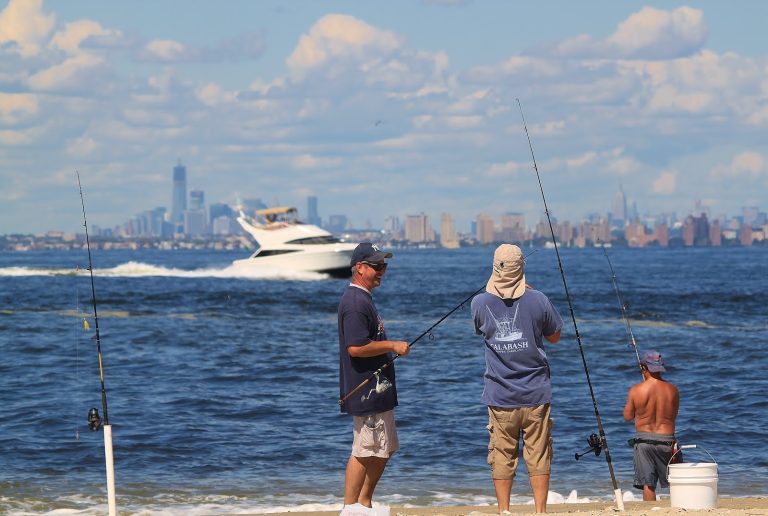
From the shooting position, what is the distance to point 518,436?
24.5 ft

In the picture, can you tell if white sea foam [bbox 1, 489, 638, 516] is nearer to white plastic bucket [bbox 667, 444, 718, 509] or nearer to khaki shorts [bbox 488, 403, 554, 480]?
white plastic bucket [bbox 667, 444, 718, 509]

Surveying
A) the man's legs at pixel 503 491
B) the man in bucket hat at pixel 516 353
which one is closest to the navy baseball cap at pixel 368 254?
the man in bucket hat at pixel 516 353

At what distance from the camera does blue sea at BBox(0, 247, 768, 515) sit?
38.3ft

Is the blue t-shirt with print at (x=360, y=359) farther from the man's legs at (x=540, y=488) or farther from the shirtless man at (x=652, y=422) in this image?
the shirtless man at (x=652, y=422)

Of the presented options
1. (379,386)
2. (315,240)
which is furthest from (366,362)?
(315,240)

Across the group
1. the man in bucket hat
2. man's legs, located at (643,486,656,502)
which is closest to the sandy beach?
man's legs, located at (643,486,656,502)

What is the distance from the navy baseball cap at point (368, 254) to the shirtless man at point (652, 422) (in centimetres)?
276

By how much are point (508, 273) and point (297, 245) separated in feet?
205

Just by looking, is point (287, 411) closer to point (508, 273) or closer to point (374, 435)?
point (374, 435)

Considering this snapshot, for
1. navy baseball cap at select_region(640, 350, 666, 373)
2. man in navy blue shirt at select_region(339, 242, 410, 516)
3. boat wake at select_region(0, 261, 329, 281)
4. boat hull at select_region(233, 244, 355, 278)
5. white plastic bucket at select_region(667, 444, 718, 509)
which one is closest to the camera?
man in navy blue shirt at select_region(339, 242, 410, 516)

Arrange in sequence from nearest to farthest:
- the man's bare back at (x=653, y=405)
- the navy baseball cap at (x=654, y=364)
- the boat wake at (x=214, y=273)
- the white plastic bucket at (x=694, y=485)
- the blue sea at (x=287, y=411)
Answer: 1. the white plastic bucket at (x=694, y=485)
2. the man's bare back at (x=653, y=405)
3. the navy baseball cap at (x=654, y=364)
4. the blue sea at (x=287, y=411)
5. the boat wake at (x=214, y=273)

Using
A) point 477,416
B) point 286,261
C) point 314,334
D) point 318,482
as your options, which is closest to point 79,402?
point 477,416

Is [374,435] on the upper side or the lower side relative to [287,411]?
upper

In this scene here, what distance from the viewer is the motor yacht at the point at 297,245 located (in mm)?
68375
